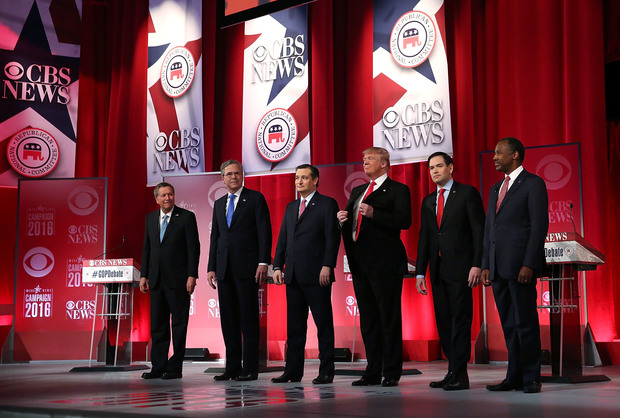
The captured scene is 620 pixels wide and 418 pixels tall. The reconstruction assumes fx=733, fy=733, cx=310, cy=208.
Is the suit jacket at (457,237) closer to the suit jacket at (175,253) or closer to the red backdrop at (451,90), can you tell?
the suit jacket at (175,253)

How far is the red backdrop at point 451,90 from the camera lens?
6.26m

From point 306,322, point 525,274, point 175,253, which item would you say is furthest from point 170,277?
point 525,274

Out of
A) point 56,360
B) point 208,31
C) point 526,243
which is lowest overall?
point 56,360

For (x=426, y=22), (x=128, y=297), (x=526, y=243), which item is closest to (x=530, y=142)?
(x=426, y=22)

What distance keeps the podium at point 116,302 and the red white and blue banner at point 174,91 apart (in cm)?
233

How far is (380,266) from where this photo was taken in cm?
414

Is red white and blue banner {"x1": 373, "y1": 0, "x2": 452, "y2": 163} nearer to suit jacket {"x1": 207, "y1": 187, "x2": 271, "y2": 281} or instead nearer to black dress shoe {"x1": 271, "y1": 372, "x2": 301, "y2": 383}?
suit jacket {"x1": 207, "y1": 187, "x2": 271, "y2": 281}

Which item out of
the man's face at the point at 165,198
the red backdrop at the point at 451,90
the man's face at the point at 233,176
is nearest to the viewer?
the man's face at the point at 233,176

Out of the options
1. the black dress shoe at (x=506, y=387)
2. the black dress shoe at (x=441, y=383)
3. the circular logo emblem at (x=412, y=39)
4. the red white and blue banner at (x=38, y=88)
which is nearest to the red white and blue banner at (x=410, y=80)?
the circular logo emblem at (x=412, y=39)

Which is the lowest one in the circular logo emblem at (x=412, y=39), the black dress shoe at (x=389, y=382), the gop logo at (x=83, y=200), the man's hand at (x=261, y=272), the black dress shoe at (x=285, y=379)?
the black dress shoe at (x=285, y=379)

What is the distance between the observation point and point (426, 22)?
23.0ft

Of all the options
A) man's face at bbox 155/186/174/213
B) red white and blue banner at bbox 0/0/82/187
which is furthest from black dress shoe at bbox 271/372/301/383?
red white and blue banner at bbox 0/0/82/187

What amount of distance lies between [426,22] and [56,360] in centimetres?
503

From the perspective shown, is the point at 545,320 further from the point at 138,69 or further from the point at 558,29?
the point at 138,69
